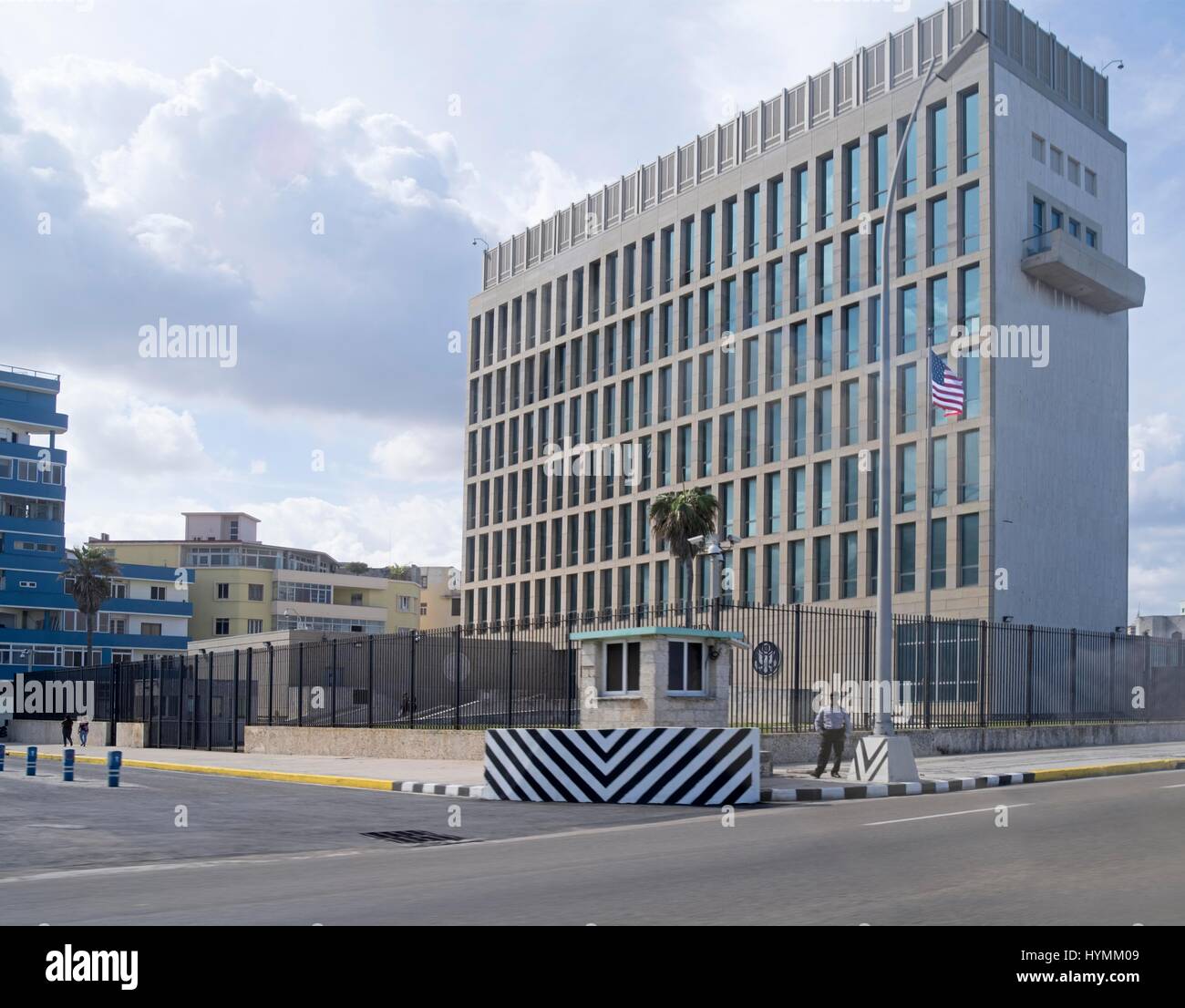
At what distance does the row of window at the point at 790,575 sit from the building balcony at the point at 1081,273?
10.3 meters

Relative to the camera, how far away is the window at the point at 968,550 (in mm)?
49188

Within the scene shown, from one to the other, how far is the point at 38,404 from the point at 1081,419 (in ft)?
203

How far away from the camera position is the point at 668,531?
5428 centimetres

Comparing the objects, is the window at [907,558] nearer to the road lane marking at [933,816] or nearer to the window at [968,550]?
the window at [968,550]

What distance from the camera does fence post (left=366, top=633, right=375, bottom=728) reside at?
31.9 metres

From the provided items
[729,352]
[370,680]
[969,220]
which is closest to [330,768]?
[370,680]

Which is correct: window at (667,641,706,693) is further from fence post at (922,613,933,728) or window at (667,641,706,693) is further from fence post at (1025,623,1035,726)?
fence post at (1025,623,1035,726)

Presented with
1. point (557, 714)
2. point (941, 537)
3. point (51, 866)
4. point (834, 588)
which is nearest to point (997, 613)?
Result: point (941, 537)

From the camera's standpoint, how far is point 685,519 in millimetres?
53656

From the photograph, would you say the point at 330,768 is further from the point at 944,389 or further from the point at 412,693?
the point at 944,389

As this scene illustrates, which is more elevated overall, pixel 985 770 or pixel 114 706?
pixel 985 770

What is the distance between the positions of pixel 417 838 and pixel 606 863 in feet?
13.6

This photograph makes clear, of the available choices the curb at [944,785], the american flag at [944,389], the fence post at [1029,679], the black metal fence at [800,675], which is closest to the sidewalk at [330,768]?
the black metal fence at [800,675]

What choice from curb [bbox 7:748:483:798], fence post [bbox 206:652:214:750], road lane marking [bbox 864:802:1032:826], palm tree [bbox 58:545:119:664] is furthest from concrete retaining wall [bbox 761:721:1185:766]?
palm tree [bbox 58:545:119:664]
